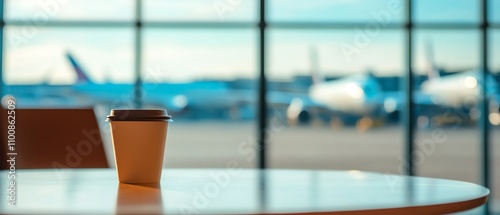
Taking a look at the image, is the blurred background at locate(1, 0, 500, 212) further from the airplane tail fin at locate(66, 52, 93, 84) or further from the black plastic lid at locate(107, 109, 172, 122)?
the black plastic lid at locate(107, 109, 172, 122)

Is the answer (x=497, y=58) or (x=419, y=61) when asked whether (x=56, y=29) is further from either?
(x=497, y=58)

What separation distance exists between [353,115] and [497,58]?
1.63 m

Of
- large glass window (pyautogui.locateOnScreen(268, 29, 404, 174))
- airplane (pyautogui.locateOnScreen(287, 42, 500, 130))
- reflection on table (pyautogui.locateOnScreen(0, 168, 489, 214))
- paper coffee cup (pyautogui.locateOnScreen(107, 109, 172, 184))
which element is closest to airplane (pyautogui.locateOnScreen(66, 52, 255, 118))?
large glass window (pyautogui.locateOnScreen(268, 29, 404, 174))

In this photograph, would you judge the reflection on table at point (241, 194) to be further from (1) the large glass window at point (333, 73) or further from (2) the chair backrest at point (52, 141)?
(1) the large glass window at point (333, 73)

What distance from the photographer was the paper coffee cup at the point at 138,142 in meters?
1.46

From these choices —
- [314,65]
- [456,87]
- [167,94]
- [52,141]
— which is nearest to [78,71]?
[167,94]

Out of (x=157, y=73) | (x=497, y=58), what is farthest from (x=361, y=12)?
(x=157, y=73)

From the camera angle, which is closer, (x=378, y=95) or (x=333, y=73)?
(x=333, y=73)

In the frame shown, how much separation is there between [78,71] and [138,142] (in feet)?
9.68

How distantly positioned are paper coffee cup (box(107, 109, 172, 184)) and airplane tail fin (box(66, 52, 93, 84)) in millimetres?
2835

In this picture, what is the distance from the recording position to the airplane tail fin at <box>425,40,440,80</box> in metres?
4.43

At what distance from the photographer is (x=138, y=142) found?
1.48 meters

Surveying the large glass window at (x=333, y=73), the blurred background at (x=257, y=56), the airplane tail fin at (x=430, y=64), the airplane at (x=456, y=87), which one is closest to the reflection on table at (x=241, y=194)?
the blurred background at (x=257, y=56)

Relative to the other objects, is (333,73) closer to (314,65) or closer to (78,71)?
(314,65)
